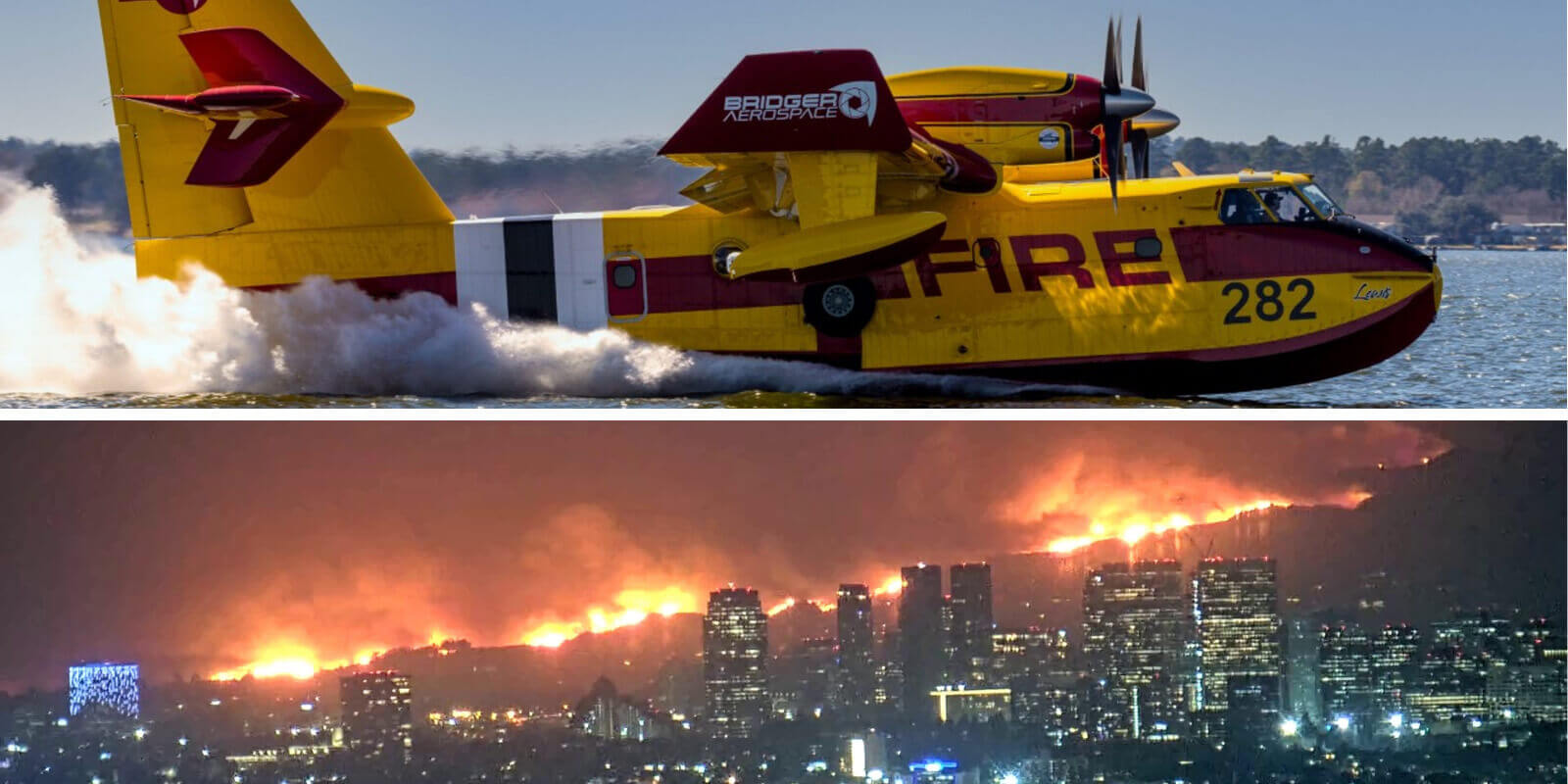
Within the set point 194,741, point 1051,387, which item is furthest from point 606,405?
point 194,741

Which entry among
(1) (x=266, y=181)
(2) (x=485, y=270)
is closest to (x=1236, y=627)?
(2) (x=485, y=270)

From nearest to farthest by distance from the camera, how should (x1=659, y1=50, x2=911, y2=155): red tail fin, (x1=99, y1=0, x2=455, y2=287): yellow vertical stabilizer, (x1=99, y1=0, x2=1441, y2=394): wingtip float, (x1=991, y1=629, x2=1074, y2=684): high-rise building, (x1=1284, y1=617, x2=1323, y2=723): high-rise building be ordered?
(x1=659, y1=50, x2=911, y2=155): red tail fin < (x1=99, y1=0, x2=1441, y2=394): wingtip float < (x1=99, y1=0, x2=455, y2=287): yellow vertical stabilizer < (x1=991, y1=629, x2=1074, y2=684): high-rise building < (x1=1284, y1=617, x2=1323, y2=723): high-rise building

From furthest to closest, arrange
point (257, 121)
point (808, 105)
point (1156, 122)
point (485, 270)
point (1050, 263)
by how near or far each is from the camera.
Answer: point (1156, 122) → point (485, 270) → point (257, 121) → point (1050, 263) → point (808, 105)

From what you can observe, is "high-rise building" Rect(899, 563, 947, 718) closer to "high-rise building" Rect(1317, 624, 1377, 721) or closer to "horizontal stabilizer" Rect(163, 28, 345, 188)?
"high-rise building" Rect(1317, 624, 1377, 721)

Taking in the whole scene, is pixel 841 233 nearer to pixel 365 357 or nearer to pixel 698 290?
pixel 698 290

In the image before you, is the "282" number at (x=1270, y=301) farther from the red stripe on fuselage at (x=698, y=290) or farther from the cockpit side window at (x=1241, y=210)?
the red stripe on fuselage at (x=698, y=290)

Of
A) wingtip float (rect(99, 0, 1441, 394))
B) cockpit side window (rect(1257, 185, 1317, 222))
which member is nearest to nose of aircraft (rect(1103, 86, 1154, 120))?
wingtip float (rect(99, 0, 1441, 394))

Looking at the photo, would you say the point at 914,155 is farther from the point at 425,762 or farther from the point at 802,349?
the point at 425,762
